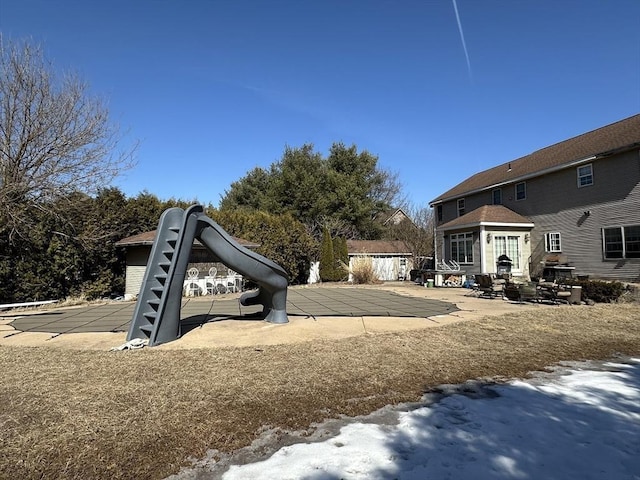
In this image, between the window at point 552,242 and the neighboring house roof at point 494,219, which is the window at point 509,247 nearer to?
the neighboring house roof at point 494,219

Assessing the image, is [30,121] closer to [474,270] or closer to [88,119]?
[88,119]

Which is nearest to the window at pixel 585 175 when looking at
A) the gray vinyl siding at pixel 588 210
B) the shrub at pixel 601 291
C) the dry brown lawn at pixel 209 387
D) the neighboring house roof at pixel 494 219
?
the gray vinyl siding at pixel 588 210

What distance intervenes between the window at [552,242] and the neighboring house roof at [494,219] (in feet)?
3.74

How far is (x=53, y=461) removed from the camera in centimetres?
282

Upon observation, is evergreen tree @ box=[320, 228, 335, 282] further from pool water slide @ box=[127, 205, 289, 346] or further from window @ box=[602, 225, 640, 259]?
pool water slide @ box=[127, 205, 289, 346]

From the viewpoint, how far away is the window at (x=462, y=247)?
2042 centimetres

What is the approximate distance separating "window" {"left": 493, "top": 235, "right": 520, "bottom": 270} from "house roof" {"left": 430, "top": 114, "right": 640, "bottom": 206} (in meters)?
3.47

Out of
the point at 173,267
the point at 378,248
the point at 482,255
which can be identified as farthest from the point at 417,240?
the point at 173,267

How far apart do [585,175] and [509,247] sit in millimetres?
4700

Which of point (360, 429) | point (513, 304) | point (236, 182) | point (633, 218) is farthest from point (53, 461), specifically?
point (236, 182)

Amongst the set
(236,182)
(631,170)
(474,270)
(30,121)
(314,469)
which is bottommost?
(314,469)

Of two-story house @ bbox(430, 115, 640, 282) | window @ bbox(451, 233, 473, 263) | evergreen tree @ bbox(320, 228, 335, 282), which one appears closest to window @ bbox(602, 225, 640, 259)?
two-story house @ bbox(430, 115, 640, 282)

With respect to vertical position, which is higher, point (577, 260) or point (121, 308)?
point (577, 260)

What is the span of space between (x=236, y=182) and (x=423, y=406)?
1376 inches
